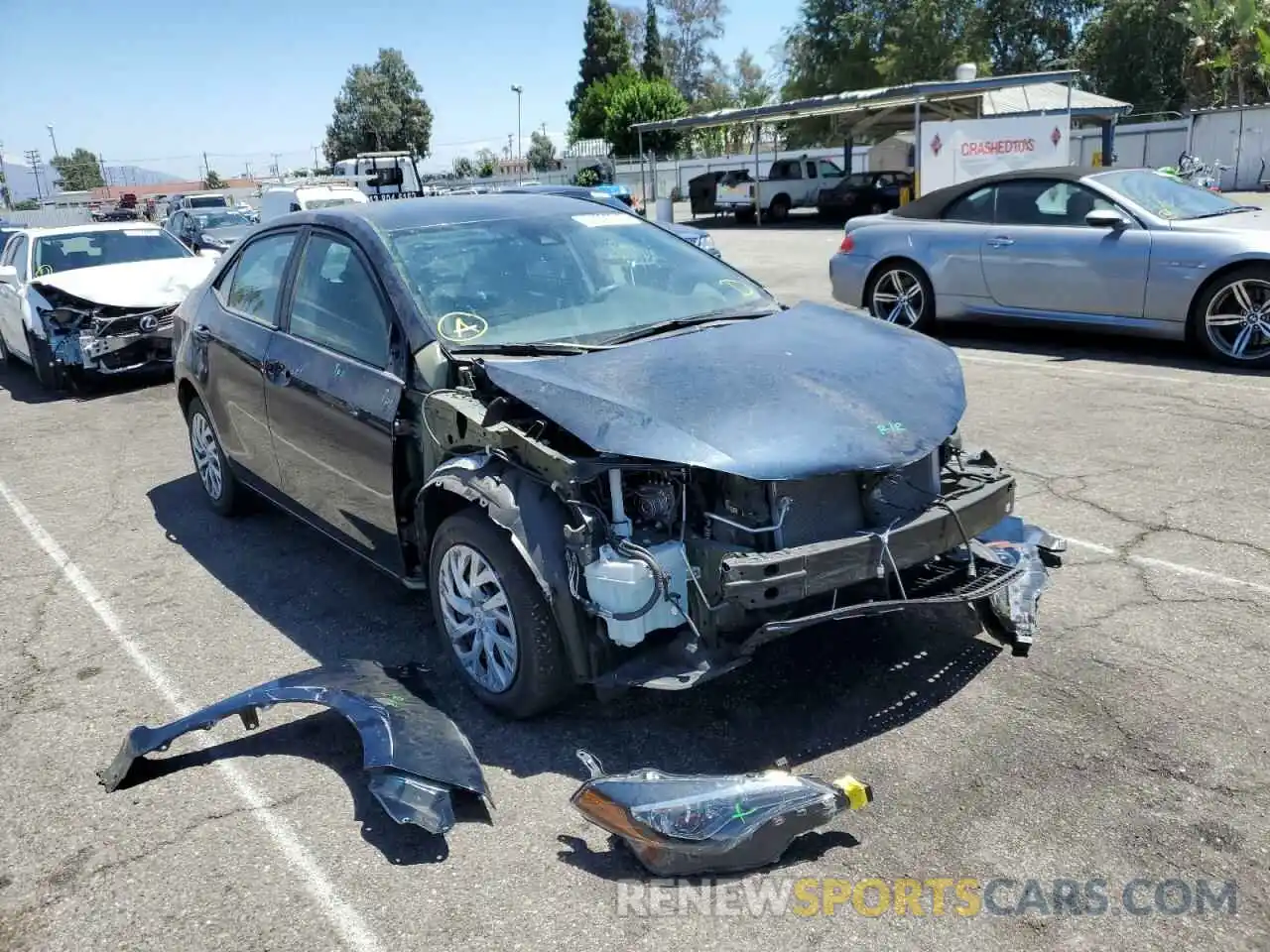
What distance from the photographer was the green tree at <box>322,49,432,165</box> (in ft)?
247

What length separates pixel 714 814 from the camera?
9.00 ft

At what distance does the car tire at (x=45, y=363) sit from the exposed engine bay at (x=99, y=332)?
56 millimetres

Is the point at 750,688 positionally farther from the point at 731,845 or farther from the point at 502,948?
the point at 502,948

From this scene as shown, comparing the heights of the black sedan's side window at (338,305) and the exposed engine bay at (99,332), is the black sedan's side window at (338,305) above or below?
above

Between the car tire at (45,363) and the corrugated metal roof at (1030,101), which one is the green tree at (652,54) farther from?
the car tire at (45,363)

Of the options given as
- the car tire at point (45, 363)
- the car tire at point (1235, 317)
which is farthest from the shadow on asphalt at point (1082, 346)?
the car tire at point (45, 363)

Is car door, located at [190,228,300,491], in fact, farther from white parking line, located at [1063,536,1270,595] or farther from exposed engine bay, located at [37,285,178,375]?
exposed engine bay, located at [37,285,178,375]

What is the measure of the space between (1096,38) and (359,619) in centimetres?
5192

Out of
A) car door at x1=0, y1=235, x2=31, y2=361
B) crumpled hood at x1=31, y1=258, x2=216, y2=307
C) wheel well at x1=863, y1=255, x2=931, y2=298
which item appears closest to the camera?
wheel well at x1=863, y1=255, x2=931, y2=298

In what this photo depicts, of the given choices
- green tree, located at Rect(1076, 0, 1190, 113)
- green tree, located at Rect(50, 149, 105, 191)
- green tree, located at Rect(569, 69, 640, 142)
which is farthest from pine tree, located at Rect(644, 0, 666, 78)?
green tree, located at Rect(50, 149, 105, 191)

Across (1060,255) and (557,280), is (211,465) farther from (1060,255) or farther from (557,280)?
(1060,255)

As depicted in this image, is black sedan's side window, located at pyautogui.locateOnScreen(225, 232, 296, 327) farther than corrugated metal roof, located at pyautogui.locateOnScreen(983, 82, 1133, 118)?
No

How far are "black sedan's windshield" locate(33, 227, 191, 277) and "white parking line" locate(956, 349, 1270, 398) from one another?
8.33 m

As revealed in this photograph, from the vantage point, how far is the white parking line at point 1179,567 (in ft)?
14.2
